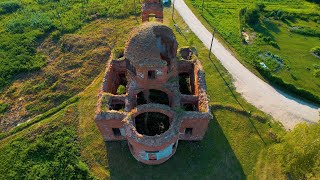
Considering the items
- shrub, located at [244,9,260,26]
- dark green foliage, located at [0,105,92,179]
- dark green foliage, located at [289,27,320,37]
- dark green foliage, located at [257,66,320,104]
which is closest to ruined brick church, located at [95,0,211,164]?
dark green foliage, located at [0,105,92,179]

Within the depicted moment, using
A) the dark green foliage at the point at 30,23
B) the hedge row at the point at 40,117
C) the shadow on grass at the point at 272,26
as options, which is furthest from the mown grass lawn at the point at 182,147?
the shadow on grass at the point at 272,26

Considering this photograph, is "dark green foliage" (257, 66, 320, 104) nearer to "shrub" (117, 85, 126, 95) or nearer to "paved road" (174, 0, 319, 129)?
"paved road" (174, 0, 319, 129)

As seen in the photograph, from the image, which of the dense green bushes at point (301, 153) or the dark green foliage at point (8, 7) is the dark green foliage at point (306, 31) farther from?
the dark green foliage at point (8, 7)

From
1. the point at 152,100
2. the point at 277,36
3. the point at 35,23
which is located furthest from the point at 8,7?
the point at 277,36

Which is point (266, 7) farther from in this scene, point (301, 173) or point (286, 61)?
Answer: point (301, 173)

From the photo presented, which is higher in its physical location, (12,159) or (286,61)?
(286,61)

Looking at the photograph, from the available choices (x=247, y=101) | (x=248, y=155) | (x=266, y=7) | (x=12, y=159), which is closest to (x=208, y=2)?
(x=266, y=7)

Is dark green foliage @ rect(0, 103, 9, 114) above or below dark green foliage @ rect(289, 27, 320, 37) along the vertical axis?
below
